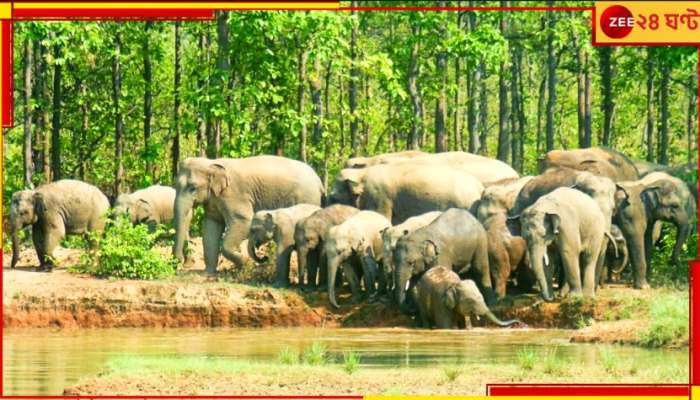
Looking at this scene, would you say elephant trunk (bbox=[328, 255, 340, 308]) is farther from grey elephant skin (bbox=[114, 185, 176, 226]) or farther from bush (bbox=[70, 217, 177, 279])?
grey elephant skin (bbox=[114, 185, 176, 226])

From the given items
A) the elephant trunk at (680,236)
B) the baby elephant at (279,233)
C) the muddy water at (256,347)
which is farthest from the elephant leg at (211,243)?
the elephant trunk at (680,236)

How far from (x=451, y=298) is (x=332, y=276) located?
2564mm

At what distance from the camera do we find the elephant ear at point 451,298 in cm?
2284

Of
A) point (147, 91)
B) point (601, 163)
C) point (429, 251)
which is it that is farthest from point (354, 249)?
point (147, 91)

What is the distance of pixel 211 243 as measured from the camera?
28.1m

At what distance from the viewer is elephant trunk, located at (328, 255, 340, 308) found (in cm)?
2478

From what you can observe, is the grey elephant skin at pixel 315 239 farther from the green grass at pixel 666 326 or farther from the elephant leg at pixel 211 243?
the green grass at pixel 666 326

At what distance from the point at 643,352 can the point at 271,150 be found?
717 inches

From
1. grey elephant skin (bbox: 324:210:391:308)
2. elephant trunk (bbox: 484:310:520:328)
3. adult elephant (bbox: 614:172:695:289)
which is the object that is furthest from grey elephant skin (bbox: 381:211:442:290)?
adult elephant (bbox: 614:172:695:289)

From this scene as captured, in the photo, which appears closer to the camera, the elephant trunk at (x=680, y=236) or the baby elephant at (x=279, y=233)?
the baby elephant at (x=279, y=233)

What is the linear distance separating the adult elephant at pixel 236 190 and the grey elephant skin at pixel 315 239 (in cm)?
225

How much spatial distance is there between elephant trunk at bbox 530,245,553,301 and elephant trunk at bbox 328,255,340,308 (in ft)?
9.82

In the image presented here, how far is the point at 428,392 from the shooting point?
14.8 metres

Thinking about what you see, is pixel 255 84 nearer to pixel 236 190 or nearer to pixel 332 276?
pixel 236 190
